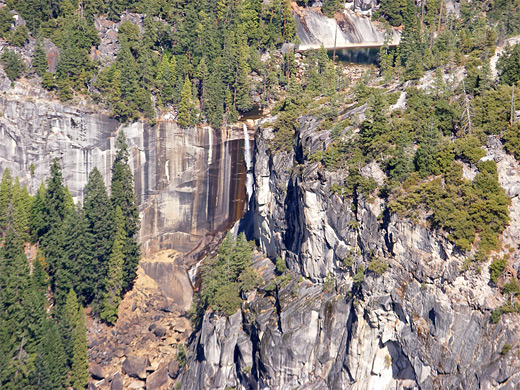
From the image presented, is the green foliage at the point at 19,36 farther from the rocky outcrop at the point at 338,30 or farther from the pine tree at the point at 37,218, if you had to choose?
the rocky outcrop at the point at 338,30

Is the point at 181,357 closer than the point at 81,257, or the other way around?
the point at 181,357

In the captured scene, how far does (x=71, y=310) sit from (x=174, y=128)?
987 inches

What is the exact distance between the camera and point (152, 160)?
103625mm

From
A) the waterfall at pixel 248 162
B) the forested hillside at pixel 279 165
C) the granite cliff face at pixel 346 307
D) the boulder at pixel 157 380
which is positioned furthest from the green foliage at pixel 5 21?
the boulder at pixel 157 380

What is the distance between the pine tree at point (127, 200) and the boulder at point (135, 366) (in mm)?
9937

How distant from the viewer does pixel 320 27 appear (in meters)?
122

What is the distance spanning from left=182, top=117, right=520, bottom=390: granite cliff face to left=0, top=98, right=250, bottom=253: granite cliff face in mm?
8834

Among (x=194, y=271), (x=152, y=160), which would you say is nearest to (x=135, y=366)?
(x=194, y=271)

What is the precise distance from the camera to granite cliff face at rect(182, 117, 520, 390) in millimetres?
67500

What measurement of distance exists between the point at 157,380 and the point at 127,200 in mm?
21905

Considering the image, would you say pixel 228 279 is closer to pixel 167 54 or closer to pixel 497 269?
pixel 497 269

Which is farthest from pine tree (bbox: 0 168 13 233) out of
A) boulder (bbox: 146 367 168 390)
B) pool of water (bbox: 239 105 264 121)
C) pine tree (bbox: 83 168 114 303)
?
pool of water (bbox: 239 105 264 121)

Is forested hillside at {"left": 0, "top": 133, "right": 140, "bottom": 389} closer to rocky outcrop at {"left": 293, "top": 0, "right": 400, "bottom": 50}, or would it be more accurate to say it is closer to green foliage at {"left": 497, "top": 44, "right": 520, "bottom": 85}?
rocky outcrop at {"left": 293, "top": 0, "right": 400, "bottom": 50}

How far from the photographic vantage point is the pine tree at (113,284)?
96.8m
